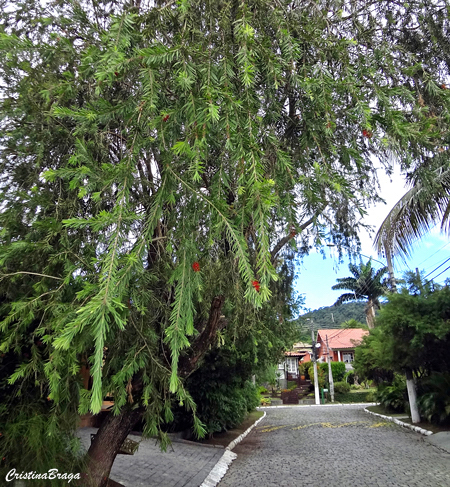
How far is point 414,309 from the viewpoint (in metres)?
10.9

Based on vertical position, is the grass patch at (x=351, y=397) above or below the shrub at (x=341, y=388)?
below

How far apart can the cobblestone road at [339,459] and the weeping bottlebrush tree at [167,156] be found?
→ 3898 mm

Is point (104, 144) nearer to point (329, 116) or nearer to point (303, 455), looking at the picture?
point (329, 116)

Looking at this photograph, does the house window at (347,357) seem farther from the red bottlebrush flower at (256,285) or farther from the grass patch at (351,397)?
the red bottlebrush flower at (256,285)

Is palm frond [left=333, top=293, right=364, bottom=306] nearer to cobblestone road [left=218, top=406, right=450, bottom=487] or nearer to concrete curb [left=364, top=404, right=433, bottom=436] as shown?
concrete curb [left=364, top=404, right=433, bottom=436]

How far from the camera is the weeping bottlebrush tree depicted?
238cm

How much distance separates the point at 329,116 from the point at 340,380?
108 feet

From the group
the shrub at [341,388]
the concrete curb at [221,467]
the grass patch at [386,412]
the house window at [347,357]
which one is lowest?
the concrete curb at [221,467]

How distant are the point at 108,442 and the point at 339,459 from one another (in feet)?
20.0

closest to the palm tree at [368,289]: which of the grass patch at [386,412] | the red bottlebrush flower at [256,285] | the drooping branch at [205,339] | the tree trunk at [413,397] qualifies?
the grass patch at [386,412]

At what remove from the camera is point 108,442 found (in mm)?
4438

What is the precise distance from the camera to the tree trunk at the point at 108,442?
14.2 ft

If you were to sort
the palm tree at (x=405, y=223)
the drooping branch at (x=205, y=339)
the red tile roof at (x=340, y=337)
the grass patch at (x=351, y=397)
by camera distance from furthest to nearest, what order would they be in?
the red tile roof at (x=340, y=337) → the grass patch at (x=351, y=397) → the palm tree at (x=405, y=223) → the drooping branch at (x=205, y=339)

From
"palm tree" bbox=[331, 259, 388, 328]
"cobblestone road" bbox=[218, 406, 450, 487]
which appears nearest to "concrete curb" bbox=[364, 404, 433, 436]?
"cobblestone road" bbox=[218, 406, 450, 487]
